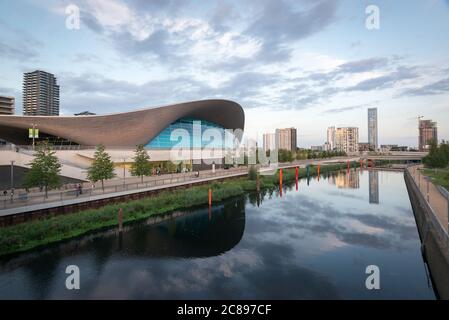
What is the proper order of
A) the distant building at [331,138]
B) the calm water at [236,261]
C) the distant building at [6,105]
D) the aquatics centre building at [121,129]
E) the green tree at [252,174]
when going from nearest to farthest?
the calm water at [236,261], the aquatics centre building at [121,129], the green tree at [252,174], the distant building at [6,105], the distant building at [331,138]

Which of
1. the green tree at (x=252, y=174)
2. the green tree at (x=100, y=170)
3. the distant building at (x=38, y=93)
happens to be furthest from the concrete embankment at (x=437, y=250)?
the distant building at (x=38, y=93)

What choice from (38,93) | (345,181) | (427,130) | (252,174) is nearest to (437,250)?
(252,174)

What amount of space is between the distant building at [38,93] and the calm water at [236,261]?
Answer: 15538 cm

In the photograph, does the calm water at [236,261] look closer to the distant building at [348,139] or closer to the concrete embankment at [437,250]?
the concrete embankment at [437,250]

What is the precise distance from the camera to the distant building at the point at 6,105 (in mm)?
80875

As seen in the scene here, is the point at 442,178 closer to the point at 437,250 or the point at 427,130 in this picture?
the point at 437,250

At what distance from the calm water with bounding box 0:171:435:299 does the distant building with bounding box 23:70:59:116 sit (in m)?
155

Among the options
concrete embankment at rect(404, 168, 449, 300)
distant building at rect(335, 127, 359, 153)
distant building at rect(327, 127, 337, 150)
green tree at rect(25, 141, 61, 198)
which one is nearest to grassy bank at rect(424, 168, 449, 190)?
concrete embankment at rect(404, 168, 449, 300)

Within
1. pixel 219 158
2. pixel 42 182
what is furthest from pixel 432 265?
pixel 219 158

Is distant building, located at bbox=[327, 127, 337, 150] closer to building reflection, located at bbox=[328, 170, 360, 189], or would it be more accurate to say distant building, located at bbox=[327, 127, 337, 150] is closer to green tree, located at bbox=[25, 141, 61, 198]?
building reflection, located at bbox=[328, 170, 360, 189]

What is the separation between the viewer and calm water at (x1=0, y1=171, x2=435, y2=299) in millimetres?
9719

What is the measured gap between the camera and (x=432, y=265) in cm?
1134

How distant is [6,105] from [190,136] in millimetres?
71986
